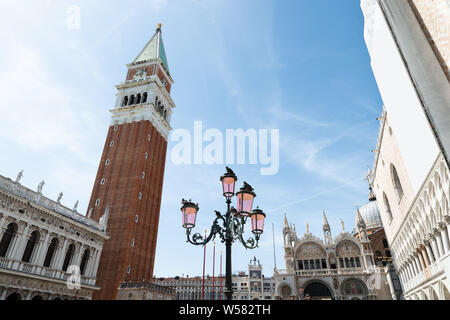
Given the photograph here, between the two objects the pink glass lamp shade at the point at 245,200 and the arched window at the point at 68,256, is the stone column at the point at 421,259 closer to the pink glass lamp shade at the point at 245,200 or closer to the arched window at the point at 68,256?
the pink glass lamp shade at the point at 245,200

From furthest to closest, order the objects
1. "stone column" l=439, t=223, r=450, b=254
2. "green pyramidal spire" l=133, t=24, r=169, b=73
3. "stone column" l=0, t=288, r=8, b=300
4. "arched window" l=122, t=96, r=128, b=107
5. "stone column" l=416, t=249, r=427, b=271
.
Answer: "green pyramidal spire" l=133, t=24, r=169, b=73 → "arched window" l=122, t=96, r=128, b=107 → "stone column" l=0, t=288, r=8, b=300 → "stone column" l=416, t=249, r=427, b=271 → "stone column" l=439, t=223, r=450, b=254

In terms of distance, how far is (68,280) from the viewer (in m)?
22.1

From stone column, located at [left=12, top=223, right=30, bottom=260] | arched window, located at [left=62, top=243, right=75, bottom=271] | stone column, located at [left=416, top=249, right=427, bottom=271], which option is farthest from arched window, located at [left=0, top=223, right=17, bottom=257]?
stone column, located at [left=416, top=249, right=427, bottom=271]

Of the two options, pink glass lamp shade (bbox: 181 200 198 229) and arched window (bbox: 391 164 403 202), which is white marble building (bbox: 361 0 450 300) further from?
pink glass lamp shade (bbox: 181 200 198 229)

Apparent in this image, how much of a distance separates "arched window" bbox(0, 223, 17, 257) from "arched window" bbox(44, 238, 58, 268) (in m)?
3.23

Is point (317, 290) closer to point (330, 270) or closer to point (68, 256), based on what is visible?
point (330, 270)

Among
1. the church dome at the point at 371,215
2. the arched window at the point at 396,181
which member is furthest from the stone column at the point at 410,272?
the church dome at the point at 371,215

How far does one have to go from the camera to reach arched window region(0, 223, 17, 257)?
17.8 meters

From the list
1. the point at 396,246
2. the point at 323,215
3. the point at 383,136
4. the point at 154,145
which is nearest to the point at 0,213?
the point at 154,145

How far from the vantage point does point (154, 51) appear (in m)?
44.9

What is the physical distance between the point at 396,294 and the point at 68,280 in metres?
27.1

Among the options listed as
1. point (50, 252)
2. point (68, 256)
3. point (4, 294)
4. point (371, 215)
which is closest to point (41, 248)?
point (50, 252)

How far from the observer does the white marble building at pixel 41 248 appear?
1797 cm
